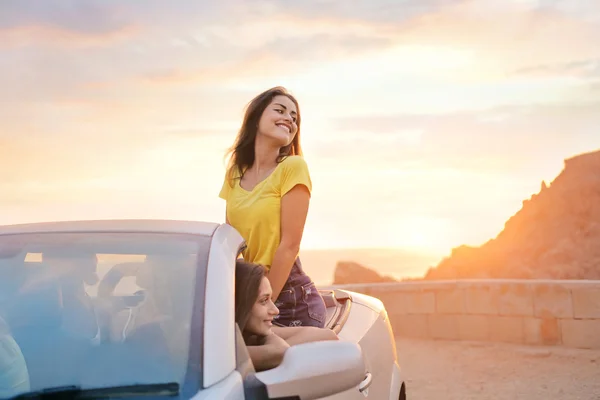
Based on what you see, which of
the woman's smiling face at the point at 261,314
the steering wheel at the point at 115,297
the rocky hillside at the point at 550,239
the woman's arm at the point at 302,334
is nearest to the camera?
the steering wheel at the point at 115,297

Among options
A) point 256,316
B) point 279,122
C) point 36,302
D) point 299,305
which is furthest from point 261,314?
point 279,122

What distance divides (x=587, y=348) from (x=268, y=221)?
29.5ft

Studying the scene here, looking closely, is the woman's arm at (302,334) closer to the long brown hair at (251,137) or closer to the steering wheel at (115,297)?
the steering wheel at (115,297)

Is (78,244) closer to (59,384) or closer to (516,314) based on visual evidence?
(59,384)

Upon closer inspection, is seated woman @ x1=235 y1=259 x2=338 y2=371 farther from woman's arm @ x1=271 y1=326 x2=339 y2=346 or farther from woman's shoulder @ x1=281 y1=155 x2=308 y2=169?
woman's shoulder @ x1=281 y1=155 x2=308 y2=169

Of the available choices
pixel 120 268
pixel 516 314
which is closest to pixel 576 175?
pixel 516 314

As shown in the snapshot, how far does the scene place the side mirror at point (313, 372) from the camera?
2.22m

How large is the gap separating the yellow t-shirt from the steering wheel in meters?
0.93

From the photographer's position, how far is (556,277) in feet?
50.1

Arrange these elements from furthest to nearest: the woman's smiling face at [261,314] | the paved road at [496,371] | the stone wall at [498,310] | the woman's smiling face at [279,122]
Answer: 1. the stone wall at [498,310]
2. the paved road at [496,371]
3. the woman's smiling face at [279,122]
4. the woman's smiling face at [261,314]

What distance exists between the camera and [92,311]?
2.62 m

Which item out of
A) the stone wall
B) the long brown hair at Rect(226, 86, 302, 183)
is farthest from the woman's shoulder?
the stone wall

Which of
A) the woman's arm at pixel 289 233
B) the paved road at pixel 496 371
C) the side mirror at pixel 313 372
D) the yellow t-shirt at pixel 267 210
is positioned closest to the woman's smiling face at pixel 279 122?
the yellow t-shirt at pixel 267 210

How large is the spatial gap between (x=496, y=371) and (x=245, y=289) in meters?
8.45
